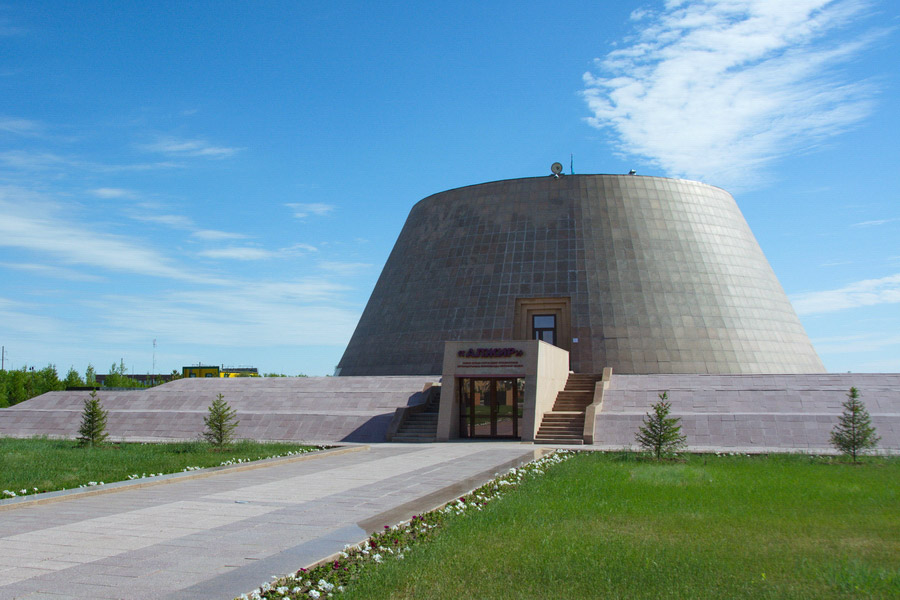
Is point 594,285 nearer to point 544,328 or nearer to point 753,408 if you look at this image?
point 544,328

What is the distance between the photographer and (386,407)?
2605cm

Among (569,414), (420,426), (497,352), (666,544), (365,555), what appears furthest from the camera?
(420,426)

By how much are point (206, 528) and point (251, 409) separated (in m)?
19.2

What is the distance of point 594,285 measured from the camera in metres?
32.1

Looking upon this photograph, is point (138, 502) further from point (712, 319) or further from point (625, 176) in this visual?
point (625, 176)

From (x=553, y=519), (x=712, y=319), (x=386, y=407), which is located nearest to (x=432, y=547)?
(x=553, y=519)

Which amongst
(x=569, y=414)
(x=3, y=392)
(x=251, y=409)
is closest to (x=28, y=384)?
(x=3, y=392)

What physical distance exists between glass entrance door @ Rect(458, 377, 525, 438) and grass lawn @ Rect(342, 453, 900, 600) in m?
10.8

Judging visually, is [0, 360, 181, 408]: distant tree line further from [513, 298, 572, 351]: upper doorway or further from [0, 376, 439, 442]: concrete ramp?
[513, 298, 572, 351]: upper doorway

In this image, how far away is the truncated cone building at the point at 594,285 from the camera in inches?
1220

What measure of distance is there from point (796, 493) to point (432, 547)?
6407mm

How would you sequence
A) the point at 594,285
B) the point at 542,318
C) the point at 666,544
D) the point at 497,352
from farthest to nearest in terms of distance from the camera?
the point at 542,318
the point at 594,285
the point at 497,352
the point at 666,544

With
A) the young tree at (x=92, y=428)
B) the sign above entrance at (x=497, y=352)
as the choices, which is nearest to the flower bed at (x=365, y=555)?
the sign above entrance at (x=497, y=352)

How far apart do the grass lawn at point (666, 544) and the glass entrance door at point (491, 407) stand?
10824 millimetres
